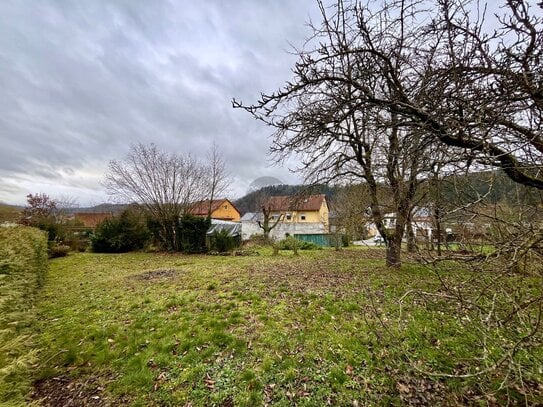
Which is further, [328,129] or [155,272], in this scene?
[155,272]

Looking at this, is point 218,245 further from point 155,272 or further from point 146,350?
point 146,350

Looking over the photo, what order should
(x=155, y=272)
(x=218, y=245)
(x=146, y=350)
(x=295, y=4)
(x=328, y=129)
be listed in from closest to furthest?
1. (x=328, y=129)
2. (x=295, y=4)
3. (x=146, y=350)
4. (x=155, y=272)
5. (x=218, y=245)

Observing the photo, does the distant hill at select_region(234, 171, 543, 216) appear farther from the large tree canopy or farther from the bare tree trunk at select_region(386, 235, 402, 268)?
the bare tree trunk at select_region(386, 235, 402, 268)

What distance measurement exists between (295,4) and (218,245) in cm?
1255

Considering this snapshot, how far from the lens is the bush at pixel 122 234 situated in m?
14.4

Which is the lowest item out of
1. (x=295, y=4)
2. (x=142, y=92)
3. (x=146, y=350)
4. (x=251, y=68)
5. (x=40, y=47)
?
(x=146, y=350)

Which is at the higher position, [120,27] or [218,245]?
[120,27]

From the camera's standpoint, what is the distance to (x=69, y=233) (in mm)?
14938

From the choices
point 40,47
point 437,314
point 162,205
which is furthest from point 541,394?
point 162,205

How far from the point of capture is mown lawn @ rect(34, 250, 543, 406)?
98.2 inches

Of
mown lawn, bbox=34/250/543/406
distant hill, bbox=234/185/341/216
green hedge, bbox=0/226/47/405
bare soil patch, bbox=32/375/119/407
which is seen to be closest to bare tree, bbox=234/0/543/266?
mown lawn, bbox=34/250/543/406

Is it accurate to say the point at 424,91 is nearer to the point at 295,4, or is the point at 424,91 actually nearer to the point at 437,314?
the point at 295,4

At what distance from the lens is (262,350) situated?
129 inches

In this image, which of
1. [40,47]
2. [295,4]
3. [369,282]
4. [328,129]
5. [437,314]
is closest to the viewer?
[328,129]
